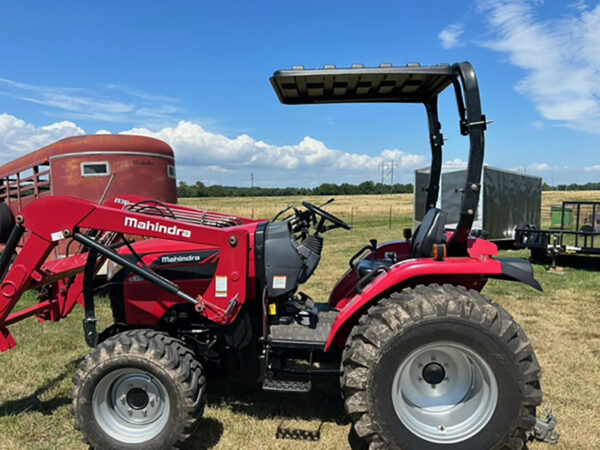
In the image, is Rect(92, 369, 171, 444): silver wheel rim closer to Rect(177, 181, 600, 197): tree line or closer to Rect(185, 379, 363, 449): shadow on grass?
Rect(185, 379, 363, 449): shadow on grass

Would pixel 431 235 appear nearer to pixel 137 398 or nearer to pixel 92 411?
pixel 137 398

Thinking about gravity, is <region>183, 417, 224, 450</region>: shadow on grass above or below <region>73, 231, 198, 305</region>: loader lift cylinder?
below

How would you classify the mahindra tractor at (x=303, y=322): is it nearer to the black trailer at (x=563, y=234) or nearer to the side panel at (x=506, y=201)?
the black trailer at (x=563, y=234)

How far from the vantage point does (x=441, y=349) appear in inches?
114

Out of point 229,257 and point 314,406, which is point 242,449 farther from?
point 229,257

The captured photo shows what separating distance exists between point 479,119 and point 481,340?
1.38m

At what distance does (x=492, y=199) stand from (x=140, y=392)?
12.5m

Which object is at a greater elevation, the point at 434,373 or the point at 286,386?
the point at 434,373

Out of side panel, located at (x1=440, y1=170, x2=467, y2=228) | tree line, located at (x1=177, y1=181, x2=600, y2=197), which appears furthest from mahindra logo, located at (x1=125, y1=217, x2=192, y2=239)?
tree line, located at (x1=177, y1=181, x2=600, y2=197)

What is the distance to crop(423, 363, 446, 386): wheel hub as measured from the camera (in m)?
2.95

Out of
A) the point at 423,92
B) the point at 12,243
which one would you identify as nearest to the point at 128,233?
the point at 12,243

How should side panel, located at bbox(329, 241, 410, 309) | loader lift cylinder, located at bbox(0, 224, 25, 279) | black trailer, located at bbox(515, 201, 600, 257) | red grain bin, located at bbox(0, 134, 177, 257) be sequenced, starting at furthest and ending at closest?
black trailer, located at bbox(515, 201, 600, 257) → red grain bin, located at bbox(0, 134, 177, 257) → side panel, located at bbox(329, 241, 410, 309) → loader lift cylinder, located at bbox(0, 224, 25, 279)

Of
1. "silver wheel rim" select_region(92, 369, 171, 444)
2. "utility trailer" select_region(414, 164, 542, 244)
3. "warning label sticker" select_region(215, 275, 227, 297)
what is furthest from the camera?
"utility trailer" select_region(414, 164, 542, 244)

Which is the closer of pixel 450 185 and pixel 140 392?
pixel 140 392
